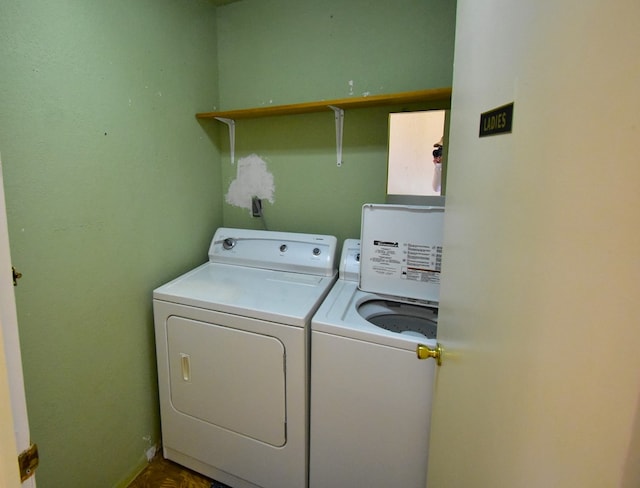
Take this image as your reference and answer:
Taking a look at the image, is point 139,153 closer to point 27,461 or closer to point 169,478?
point 27,461

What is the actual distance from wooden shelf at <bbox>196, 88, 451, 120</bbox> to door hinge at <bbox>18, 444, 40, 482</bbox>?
1678 mm

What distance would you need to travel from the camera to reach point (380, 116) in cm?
188

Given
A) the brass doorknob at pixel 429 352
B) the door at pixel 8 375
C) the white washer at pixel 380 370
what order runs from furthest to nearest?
the white washer at pixel 380 370
the brass doorknob at pixel 429 352
the door at pixel 8 375

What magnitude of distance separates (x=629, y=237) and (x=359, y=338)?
1.08 meters

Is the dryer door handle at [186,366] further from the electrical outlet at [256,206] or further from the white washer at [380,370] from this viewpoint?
the electrical outlet at [256,206]

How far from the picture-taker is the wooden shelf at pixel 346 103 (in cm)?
156

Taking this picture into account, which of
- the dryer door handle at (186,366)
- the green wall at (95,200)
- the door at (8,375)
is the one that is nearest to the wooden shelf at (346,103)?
the green wall at (95,200)

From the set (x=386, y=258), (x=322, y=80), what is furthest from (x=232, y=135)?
(x=386, y=258)

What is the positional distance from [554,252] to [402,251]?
1.26m

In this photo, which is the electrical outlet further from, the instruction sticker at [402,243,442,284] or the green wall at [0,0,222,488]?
the instruction sticker at [402,243,442,284]

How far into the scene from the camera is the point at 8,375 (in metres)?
0.54

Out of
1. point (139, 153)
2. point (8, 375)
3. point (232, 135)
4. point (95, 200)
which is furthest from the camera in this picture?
point (232, 135)

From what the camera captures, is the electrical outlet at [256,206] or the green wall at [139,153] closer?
the green wall at [139,153]

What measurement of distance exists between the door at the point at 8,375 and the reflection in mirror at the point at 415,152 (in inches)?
64.4
